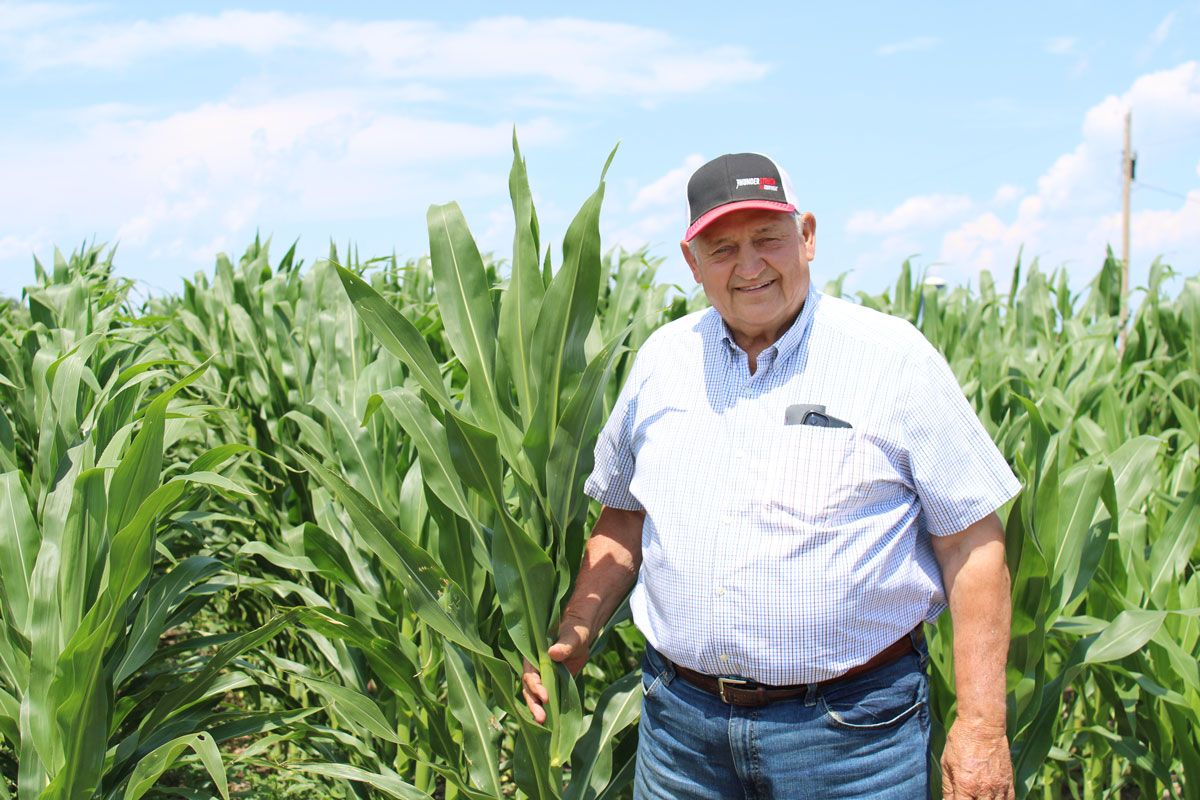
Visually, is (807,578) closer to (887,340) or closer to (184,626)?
(887,340)

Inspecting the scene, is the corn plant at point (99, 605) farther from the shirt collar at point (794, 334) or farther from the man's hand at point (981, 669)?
the man's hand at point (981, 669)

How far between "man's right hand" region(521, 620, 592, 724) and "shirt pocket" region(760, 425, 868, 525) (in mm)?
584

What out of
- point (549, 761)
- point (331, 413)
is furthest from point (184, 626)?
point (549, 761)

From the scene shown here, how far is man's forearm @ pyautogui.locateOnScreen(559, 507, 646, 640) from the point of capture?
2.28 m

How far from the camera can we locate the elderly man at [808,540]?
1.85 m

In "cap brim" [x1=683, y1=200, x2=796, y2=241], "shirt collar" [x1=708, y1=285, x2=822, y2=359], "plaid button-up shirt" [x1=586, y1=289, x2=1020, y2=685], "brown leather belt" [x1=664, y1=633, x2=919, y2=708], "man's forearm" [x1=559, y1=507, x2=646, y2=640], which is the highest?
"cap brim" [x1=683, y1=200, x2=796, y2=241]

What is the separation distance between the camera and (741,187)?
1941 mm

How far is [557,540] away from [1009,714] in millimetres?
979

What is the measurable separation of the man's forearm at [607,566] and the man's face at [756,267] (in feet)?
1.79

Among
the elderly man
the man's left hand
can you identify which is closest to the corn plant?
the elderly man

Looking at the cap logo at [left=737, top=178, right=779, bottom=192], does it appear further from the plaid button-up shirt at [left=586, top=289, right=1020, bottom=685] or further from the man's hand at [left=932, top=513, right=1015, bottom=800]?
the man's hand at [left=932, top=513, right=1015, bottom=800]

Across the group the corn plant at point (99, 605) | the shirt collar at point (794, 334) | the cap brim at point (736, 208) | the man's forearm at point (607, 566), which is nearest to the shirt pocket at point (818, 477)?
the shirt collar at point (794, 334)

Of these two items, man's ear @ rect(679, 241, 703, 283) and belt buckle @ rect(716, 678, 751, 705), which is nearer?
belt buckle @ rect(716, 678, 751, 705)

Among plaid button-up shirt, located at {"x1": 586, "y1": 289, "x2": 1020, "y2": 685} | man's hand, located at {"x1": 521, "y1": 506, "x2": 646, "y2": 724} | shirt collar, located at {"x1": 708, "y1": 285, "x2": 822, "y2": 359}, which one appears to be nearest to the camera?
plaid button-up shirt, located at {"x1": 586, "y1": 289, "x2": 1020, "y2": 685}
